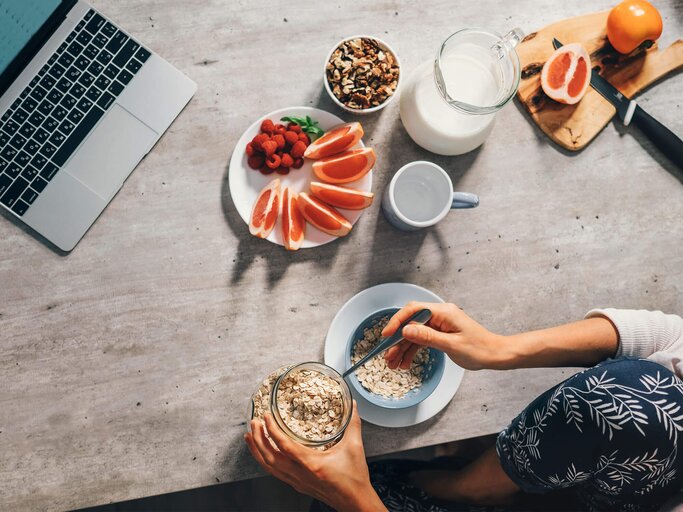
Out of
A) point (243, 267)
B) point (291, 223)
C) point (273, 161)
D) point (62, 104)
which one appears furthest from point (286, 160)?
point (62, 104)

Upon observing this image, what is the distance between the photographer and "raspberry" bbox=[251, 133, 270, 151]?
1.10 metres

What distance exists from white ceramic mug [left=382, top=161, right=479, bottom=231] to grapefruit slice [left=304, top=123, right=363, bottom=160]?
0.11 meters

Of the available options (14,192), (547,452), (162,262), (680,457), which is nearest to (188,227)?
(162,262)

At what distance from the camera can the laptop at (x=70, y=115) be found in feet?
3.58

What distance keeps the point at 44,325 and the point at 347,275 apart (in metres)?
0.61

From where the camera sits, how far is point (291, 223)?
1.10 metres

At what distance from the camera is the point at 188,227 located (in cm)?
115

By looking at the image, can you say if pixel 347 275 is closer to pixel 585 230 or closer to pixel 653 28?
pixel 585 230

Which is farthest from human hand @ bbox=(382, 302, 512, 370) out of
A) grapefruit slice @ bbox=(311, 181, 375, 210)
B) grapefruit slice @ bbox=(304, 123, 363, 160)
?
grapefruit slice @ bbox=(304, 123, 363, 160)

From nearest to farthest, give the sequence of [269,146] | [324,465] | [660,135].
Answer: [324,465] → [269,146] → [660,135]

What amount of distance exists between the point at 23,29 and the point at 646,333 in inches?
51.2

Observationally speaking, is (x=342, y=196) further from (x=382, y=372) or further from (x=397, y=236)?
(x=382, y=372)

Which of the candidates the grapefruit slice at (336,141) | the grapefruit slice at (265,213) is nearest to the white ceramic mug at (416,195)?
the grapefruit slice at (336,141)

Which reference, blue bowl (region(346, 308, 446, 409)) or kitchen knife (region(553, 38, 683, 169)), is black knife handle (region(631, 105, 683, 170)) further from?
blue bowl (region(346, 308, 446, 409))
